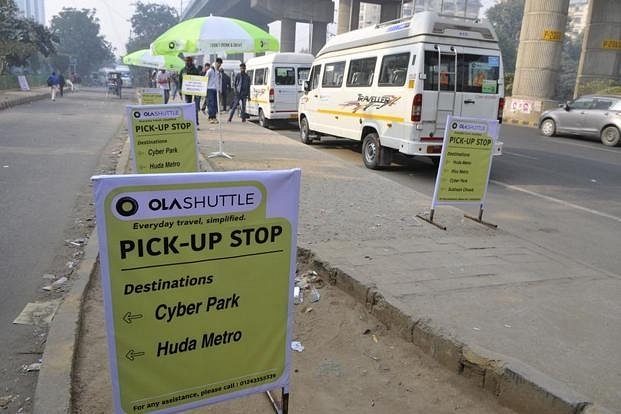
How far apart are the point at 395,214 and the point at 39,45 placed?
35.7m

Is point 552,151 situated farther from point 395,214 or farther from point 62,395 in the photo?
point 62,395

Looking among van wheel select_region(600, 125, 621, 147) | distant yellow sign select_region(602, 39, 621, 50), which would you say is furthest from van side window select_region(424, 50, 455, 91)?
distant yellow sign select_region(602, 39, 621, 50)

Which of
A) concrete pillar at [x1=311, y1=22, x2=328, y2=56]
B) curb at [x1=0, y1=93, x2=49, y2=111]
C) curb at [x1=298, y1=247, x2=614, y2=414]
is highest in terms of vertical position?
concrete pillar at [x1=311, y1=22, x2=328, y2=56]

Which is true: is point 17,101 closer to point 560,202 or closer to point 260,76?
point 260,76

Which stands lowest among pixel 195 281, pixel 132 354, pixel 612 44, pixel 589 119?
pixel 132 354

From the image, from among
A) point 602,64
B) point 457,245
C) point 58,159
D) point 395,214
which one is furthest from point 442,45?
point 602,64

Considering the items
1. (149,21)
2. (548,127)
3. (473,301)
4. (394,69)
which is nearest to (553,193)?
(394,69)

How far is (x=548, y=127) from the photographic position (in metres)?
19.5

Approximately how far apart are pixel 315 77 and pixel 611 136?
34.3 ft

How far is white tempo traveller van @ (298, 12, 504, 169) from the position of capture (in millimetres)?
9234

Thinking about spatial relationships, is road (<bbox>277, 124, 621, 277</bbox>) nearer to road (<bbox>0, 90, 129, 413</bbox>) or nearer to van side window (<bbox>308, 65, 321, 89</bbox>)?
van side window (<bbox>308, 65, 321, 89</bbox>)

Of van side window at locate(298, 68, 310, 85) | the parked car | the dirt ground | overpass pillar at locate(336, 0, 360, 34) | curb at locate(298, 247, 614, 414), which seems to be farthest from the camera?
overpass pillar at locate(336, 0, 360, 34)

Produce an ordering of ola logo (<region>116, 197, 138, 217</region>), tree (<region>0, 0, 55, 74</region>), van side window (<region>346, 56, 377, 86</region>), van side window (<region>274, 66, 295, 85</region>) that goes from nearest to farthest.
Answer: ola logo (<region>116, 197, 138, 217</region>) → van side window (<region>346, 56, 377, 86</region>) → van side window (<region>274, 66, 295, 85</region>) → tree (<region>0, 0, 55, 74</region>)

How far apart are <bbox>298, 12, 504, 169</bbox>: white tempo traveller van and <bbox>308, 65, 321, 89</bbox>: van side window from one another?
227 centimetres
